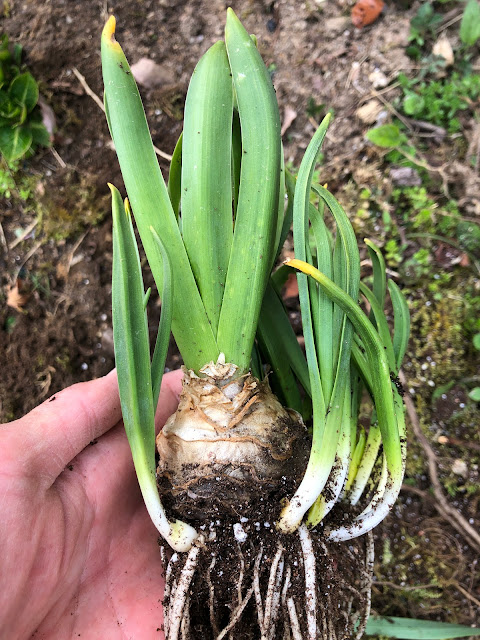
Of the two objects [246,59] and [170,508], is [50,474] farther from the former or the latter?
[246,59]

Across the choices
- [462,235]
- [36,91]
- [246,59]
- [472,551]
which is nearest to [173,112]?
[36,91]

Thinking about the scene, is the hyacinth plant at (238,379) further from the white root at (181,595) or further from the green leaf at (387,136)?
the green leaf at (387,136)

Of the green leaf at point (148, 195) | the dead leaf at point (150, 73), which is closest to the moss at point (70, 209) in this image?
the dead leaf at point (150, 73)

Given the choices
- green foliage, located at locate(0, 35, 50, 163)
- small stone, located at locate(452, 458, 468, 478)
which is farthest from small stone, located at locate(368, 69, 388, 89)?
small stone, located at locate(452, 458, 468, 478)

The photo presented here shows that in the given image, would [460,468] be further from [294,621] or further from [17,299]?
Result: [17,299]

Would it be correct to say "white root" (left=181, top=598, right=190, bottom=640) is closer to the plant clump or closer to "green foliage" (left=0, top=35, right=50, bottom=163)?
the plant clump

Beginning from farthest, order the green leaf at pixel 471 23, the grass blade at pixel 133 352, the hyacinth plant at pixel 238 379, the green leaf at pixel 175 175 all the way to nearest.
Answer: the green leaf at pixel 471 23 < the green leaf at pixel 175 175 < the hyacinth plant at pixel 238 379 < the grass blade at pixel 133 352
